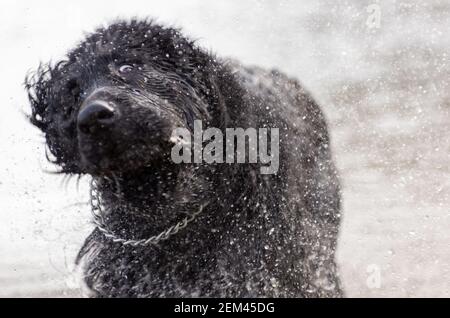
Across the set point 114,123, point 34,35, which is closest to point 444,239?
point 114,123

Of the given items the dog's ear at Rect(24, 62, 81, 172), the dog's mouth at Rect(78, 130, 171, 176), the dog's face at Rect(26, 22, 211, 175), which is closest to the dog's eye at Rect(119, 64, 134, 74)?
the dog's face at Rect(26, 22, 211, 175)

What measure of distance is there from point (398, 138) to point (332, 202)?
2.15 metres

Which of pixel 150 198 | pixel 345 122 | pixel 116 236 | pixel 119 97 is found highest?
pixel 345 122

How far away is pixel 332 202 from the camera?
5051 mm

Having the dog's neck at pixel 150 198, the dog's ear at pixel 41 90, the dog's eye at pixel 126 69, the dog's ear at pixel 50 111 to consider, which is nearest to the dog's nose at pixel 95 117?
the dog's neck at pixel 150 198

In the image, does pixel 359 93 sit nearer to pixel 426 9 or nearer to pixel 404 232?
pixel 426 9

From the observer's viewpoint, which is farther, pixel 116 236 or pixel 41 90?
pixel 41 90

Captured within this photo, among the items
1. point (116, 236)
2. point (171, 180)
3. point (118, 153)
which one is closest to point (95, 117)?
point (118, 153)

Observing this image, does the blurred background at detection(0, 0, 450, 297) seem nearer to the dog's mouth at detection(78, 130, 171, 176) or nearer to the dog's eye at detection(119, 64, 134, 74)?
the dog's eye at detection(119, 64, 134, 74)

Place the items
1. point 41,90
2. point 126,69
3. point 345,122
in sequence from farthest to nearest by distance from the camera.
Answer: point 345,122 < point 41,90 < point 126,69

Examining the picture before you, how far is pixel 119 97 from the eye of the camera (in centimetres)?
369

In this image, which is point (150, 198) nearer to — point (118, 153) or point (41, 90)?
point (118, 153)

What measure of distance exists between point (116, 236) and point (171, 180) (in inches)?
21.1

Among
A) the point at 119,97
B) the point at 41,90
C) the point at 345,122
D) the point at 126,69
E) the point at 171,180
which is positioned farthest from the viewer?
the point at 345,122
